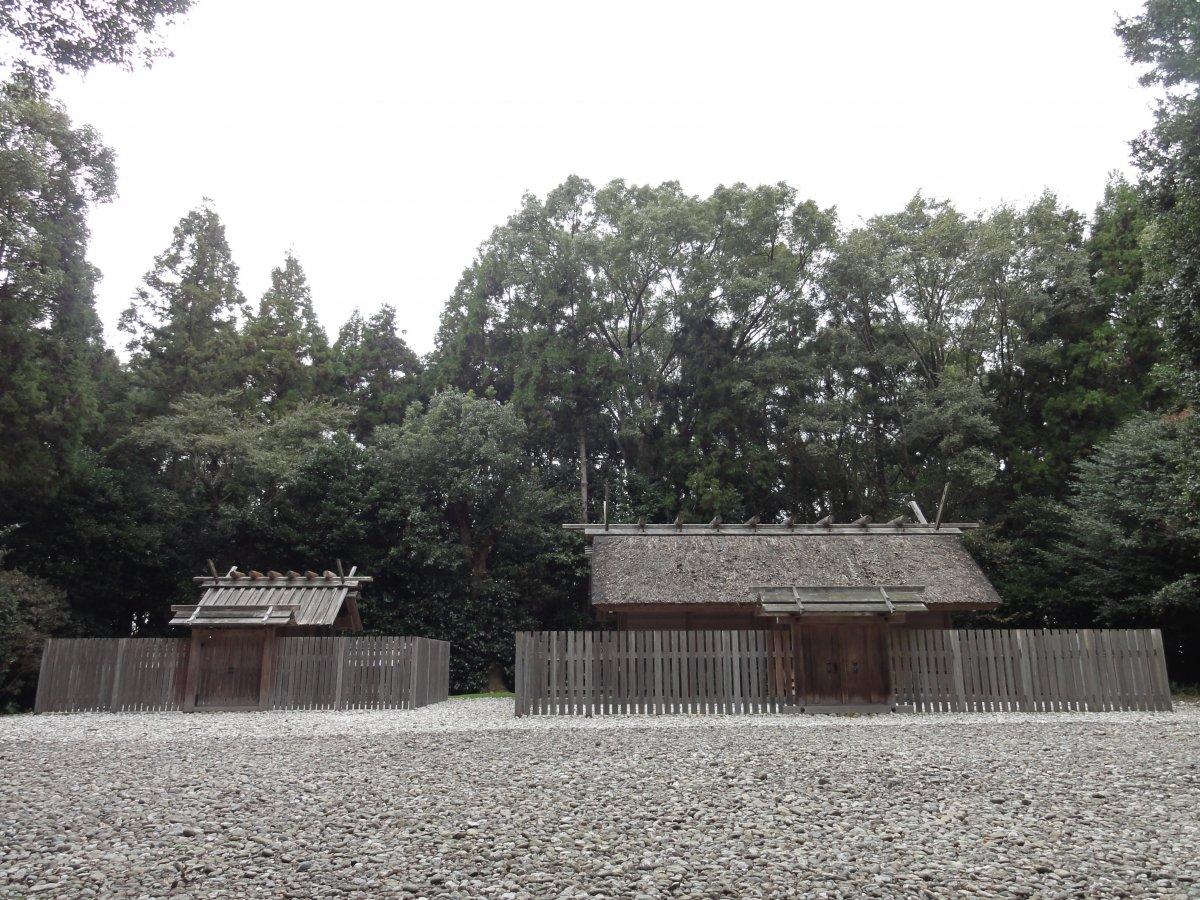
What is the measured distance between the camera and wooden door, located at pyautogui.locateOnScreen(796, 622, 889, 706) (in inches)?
590

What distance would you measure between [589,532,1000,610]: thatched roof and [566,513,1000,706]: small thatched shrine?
0.02 m

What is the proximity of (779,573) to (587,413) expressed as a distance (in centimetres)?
1391

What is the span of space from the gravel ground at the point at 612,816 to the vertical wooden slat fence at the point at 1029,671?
4.75 meters

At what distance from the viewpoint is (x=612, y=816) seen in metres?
6.07

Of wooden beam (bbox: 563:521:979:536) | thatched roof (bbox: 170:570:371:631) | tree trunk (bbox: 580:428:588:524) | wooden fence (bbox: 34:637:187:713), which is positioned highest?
tree trunk (bbox: 580:428:588:524)

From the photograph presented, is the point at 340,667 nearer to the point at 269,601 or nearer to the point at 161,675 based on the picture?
the point at 269,601

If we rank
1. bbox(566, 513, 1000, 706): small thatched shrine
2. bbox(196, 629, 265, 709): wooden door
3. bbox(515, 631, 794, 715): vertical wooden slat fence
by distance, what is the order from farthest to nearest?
1. bbox(196, 629, 265, 709): wooden door
2. bbox(566, 513, 1000, 706): small thatched shrine
3. bbox(515, 631, 794, 715): vertical wooden slat fence

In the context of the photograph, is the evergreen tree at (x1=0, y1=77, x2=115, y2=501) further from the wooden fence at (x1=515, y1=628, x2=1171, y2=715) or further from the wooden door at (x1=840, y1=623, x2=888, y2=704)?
the wooden door at (x1=840, y1=623, x2=888, y2=704)

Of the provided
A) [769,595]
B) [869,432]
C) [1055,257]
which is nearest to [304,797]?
[769,595]

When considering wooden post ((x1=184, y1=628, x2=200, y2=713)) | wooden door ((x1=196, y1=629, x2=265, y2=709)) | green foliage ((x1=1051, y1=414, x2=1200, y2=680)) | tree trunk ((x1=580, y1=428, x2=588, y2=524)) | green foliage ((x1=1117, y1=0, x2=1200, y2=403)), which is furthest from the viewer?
tree trunk ((x1=580, y1=428, x2=588, y2=524))

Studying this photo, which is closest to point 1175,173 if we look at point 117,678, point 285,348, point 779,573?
point 779,573

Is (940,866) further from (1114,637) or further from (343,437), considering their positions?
(343,437)

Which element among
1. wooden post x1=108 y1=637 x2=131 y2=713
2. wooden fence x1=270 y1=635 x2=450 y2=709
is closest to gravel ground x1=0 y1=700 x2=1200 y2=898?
wooden fence x1=270 y1=635 x2=450 y2=709

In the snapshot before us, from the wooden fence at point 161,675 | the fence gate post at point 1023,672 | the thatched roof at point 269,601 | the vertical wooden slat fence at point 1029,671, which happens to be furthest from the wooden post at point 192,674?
the fence gate post at point 1023,672
